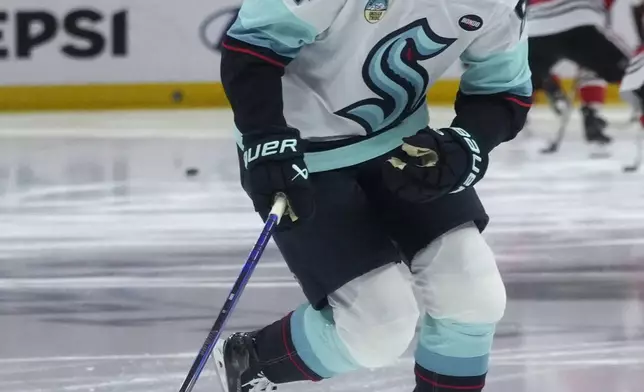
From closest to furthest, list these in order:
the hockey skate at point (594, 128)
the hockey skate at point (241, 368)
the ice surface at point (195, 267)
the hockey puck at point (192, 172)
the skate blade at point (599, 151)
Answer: the hockey skate at point (241, 368) → the ice surface at point (195, 267) → the hockey puck at point (192, 172) → the skate blade at point (599, 151) → the hockey skate at point (594, 128)

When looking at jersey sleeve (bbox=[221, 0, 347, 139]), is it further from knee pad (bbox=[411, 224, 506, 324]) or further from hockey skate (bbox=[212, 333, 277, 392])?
hockey skate (bbox=[212, 333, 277, 392])

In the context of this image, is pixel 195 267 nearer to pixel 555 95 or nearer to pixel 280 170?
pixel 280 170

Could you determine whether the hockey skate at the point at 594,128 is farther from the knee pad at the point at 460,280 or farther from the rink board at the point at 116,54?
the knee pad at the point at 460,280

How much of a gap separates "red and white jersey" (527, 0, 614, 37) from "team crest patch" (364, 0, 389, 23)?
3301mm

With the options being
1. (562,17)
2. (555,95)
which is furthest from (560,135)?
(562,17)

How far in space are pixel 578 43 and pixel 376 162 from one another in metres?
3.33

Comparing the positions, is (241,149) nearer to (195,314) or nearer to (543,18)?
(195,314)

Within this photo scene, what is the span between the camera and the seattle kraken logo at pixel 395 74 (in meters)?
1.33

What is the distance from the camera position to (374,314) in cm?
133

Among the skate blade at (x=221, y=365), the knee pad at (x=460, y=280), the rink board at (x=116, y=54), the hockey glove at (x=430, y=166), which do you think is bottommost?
the rink board at (x=116, y=54)

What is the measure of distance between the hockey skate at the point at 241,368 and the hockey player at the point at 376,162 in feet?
0.26

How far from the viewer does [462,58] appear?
4.78 ft

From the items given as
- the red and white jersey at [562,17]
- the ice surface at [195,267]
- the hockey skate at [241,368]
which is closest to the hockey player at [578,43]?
the red and white jersey at [562,17]

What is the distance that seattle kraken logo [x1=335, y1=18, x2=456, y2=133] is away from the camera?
1.33 metres
